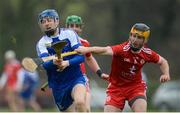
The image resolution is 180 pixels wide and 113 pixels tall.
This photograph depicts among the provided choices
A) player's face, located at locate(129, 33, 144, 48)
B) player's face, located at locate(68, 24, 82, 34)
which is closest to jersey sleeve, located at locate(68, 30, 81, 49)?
player's face, located at locate(129, 33, 144, 48)

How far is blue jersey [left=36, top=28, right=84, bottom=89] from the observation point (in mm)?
14520

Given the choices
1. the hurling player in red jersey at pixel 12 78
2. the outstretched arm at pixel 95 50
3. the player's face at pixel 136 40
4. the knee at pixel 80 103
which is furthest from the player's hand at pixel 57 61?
the hurling player in red jersey at pixel 12 78

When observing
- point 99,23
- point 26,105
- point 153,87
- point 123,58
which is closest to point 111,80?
point 123,58

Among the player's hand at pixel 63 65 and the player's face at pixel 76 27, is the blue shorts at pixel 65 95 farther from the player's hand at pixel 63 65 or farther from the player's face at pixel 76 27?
the player's face at pixel 76 27

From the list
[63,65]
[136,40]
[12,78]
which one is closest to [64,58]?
[63,65]

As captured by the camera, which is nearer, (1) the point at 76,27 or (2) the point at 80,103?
(2) the point at 80,103

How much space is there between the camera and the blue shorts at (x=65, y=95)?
1479 centimetres

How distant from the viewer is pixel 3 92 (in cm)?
3656

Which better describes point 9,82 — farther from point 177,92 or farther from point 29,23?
point 29,23

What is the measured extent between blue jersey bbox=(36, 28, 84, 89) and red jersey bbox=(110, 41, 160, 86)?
0.59 metres

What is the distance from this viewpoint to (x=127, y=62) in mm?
14602

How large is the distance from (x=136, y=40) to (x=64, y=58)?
1.22 meters

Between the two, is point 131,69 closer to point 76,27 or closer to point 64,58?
point 64,58

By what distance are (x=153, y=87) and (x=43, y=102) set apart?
460 cm
